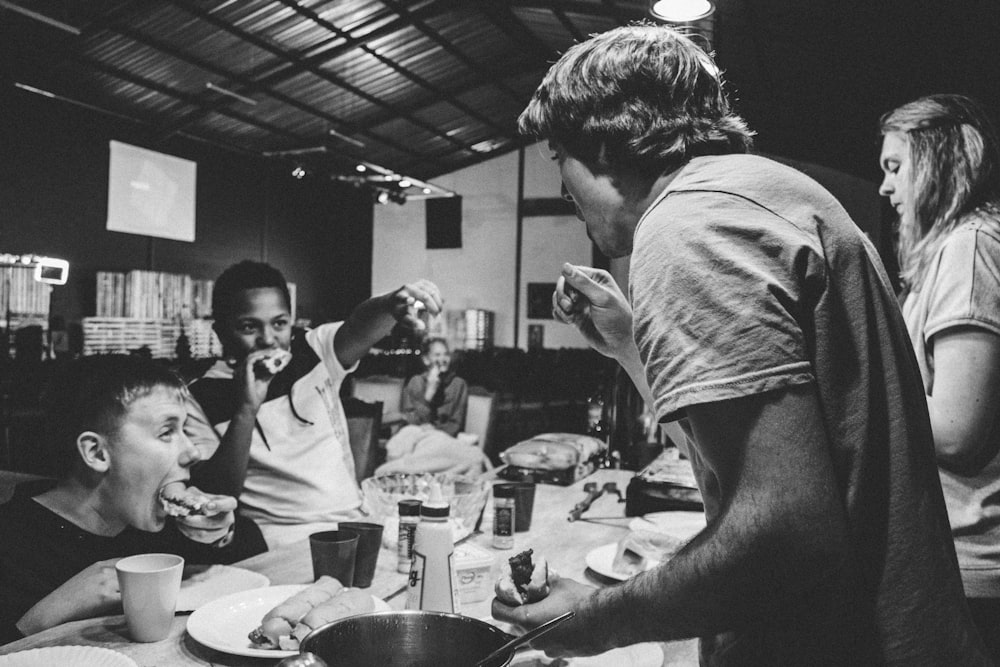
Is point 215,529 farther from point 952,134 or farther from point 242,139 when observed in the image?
point 242,139

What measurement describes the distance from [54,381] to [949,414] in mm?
1922

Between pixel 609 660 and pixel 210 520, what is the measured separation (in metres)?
0.88

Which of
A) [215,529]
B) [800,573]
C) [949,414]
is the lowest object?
[215,529]

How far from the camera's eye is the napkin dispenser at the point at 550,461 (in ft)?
8.79

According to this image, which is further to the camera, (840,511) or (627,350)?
(627,350)

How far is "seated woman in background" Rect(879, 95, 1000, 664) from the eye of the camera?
131 cm

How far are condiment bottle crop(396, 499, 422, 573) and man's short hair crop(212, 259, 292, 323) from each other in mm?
1120

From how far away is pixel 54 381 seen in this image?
169cm

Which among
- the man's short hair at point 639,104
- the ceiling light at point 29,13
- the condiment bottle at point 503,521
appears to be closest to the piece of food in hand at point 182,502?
the condiment bottle at point 503,521

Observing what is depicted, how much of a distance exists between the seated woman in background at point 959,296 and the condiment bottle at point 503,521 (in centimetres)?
95

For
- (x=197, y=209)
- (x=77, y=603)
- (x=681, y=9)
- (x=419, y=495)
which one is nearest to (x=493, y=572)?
(x=419, y=495)

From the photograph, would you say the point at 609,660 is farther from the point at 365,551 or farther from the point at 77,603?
the point at 77,603

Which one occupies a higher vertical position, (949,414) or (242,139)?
(242,139)

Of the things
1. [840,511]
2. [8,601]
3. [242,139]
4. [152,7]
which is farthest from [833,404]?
[242,139]
